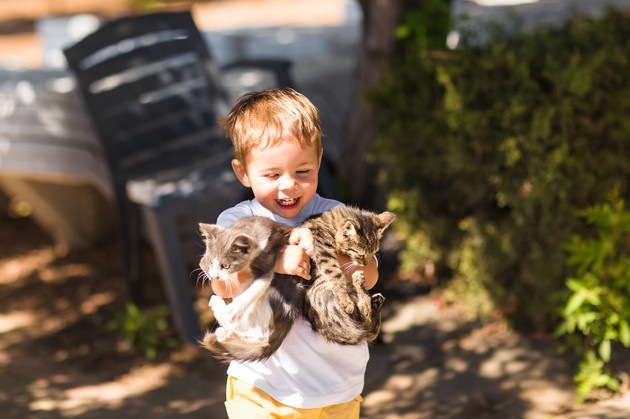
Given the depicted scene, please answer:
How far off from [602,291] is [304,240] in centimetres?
268

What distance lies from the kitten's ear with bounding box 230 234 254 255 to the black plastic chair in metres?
3.19

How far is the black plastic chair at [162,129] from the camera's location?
18.3 feet

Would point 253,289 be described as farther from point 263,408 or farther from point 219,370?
point 219,370

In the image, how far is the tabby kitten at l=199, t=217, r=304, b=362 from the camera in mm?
2350

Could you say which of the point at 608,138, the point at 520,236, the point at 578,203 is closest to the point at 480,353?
the point at 520,236

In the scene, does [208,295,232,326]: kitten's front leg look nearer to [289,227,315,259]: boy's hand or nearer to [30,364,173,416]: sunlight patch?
[289,227,315,259]: boy's hand

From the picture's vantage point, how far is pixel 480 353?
17.6ft

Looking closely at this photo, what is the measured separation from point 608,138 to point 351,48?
4.35 m

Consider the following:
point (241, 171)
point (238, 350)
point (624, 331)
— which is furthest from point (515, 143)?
point (238, 350)

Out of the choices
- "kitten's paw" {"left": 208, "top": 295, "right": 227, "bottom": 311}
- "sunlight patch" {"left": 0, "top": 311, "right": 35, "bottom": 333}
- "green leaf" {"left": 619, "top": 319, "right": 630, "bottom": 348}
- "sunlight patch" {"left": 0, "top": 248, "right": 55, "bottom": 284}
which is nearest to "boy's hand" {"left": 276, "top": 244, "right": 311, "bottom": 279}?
"kitten's paw" {"left": 208, "top": 295, "right": 227, "bottom": 311}

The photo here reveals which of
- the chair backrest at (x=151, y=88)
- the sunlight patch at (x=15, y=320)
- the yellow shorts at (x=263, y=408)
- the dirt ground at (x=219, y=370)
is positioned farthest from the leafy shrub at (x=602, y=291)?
the sunlight patch at (x=15, y=320)

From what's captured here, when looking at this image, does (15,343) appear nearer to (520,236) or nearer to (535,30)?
(520,236)

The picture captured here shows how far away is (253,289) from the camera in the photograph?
7.85ft

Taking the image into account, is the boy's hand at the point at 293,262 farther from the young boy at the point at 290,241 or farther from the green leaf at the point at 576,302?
the green leaf at the point at 576,302
